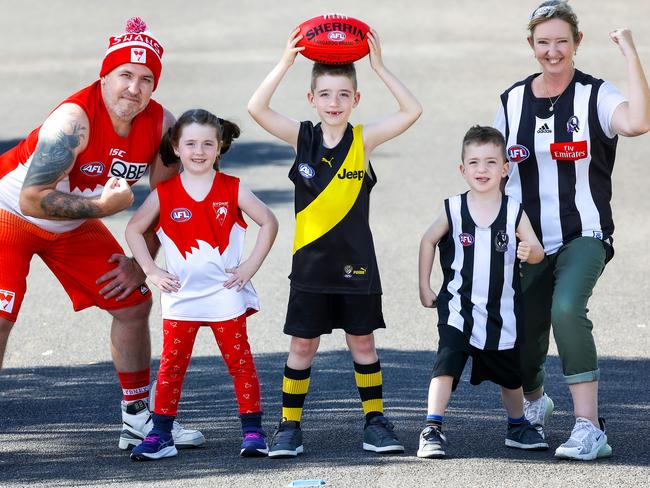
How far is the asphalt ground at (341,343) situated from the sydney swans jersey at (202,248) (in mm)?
699

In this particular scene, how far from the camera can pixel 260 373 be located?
7980 mm

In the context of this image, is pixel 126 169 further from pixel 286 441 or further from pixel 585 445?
pixel 585 445

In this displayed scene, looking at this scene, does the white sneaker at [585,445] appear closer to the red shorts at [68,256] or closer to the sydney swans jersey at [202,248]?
the sydney swans jersey at [202,248]

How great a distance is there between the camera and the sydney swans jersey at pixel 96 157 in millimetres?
6188

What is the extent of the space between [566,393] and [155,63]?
2956mm

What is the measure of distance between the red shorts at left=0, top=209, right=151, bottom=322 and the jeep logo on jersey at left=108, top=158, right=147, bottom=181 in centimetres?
30

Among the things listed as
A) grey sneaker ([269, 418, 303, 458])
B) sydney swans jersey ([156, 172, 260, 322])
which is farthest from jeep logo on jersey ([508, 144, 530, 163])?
grey sneaker ([269, 418, 303, 458])

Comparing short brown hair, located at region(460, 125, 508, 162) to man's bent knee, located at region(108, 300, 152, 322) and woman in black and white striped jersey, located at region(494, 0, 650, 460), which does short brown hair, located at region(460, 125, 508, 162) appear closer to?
woman in black and white striped jersey, located at region(494, 0, 650, 460)

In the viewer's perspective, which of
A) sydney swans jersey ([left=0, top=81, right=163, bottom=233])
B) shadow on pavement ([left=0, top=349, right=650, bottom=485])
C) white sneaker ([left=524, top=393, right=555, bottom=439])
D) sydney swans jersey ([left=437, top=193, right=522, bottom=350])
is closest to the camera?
shadow on pavement ([left=0, top=349, right=650, bottom=485])

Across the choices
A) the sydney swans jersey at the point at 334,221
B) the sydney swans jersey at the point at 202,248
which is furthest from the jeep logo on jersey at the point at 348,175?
the sydney swans jersey at the point at 202,248

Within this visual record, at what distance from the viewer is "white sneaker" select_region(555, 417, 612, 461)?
225 inches

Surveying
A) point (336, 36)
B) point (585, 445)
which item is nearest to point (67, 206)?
point (336, 36)

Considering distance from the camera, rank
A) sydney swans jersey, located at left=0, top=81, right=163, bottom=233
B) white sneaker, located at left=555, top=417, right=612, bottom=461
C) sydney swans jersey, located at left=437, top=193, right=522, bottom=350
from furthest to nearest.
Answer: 1. sydney swans jersey, located at left=0, top=81, right=163, bottom=233
2. sydney swans jersey, located at left=437, top=193, right=522, bottom=350
3. white sneaker, located at left=555, top=417, right=612, bottom=461

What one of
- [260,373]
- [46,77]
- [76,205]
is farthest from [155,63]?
[46,77]
